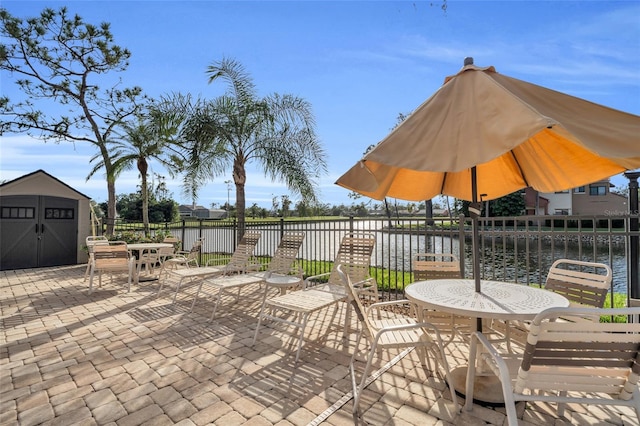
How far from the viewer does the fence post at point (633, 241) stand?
3793 millimetres

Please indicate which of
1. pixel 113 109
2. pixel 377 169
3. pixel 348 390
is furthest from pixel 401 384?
pixel 113 109

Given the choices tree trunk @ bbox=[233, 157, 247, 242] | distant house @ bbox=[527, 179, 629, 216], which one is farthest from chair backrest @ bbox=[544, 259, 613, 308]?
distant house @ bbox=[527, 179, 629, 216]

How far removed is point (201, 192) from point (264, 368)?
7.19m

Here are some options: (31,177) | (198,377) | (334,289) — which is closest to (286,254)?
(334,289)

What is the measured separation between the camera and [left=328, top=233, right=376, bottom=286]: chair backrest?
482 centimetres

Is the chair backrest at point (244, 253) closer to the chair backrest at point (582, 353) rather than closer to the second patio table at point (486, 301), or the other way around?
the second patio table at point (486, 301)

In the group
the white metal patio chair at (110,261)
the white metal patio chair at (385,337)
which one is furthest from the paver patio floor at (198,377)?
the white metal patio chair at (110,261)

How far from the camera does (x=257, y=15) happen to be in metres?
6.30

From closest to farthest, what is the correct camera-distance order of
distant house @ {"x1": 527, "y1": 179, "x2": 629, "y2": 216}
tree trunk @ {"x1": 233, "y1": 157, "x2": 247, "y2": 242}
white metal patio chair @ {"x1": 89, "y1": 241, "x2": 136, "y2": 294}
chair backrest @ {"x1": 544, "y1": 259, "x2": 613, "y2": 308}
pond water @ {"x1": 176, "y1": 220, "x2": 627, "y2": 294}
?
1. chair backrest @ {"x1": 544, "y1": 259, "x2": 613, "y2": 308}
2. pond water @ {"x1": 176, "y1": 220, "x2": 627, "y2": 294}
3. white metal patio chair @ {"x1": 89, "y1": 241, "x2": 136, "y2": 294}
4. tree trunk @ {"x1": 233, "y1": 157, "x2": 247, "y2": 242}
5. distant house @ {"x1": 527, "y1": 179, "x2": 629, "y2": 216}

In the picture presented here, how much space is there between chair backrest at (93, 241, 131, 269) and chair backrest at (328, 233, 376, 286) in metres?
4.65

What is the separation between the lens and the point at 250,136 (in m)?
8.23

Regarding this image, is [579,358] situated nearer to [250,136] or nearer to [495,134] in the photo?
[495,134]

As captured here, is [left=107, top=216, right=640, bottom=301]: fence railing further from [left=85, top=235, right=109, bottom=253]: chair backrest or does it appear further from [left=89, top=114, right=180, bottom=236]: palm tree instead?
[left=85, top=235, right=109, bottom=253]: chair backrest

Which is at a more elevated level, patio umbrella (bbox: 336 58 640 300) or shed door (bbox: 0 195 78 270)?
patio umbrella (bbox: 336 58 640 300)
